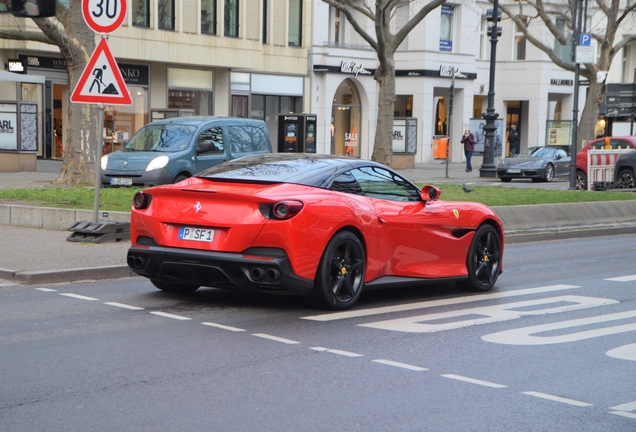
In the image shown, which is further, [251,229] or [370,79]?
[370,79]

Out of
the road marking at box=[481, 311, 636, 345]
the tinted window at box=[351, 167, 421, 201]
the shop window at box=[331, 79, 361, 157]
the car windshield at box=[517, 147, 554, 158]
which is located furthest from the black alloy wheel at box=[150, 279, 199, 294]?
the shop window at box=[331, 79, 361, 157]

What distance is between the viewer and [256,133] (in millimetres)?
21453

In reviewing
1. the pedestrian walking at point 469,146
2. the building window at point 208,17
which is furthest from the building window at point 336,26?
the building window at point 208,17

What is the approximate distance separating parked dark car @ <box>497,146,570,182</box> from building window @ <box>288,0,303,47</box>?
43.1 feet

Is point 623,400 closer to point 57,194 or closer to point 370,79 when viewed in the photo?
point 57,194

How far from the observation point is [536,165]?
3641 cm

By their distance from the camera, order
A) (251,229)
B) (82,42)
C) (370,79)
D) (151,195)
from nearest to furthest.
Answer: (251,229), (151,195), (82,42), (370,79)

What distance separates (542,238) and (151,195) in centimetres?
974

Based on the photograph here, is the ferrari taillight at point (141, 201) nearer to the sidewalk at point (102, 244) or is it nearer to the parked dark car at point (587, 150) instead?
the sidewalk at point (102, 244)

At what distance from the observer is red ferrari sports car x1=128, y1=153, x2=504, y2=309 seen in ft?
27.4

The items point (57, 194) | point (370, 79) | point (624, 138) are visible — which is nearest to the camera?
point (57, 194)

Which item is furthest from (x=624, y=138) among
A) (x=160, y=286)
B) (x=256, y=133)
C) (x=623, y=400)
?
(x=623, y=400)

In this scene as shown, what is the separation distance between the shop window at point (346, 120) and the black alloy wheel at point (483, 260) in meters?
37.9

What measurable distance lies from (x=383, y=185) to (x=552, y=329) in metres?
2.26
